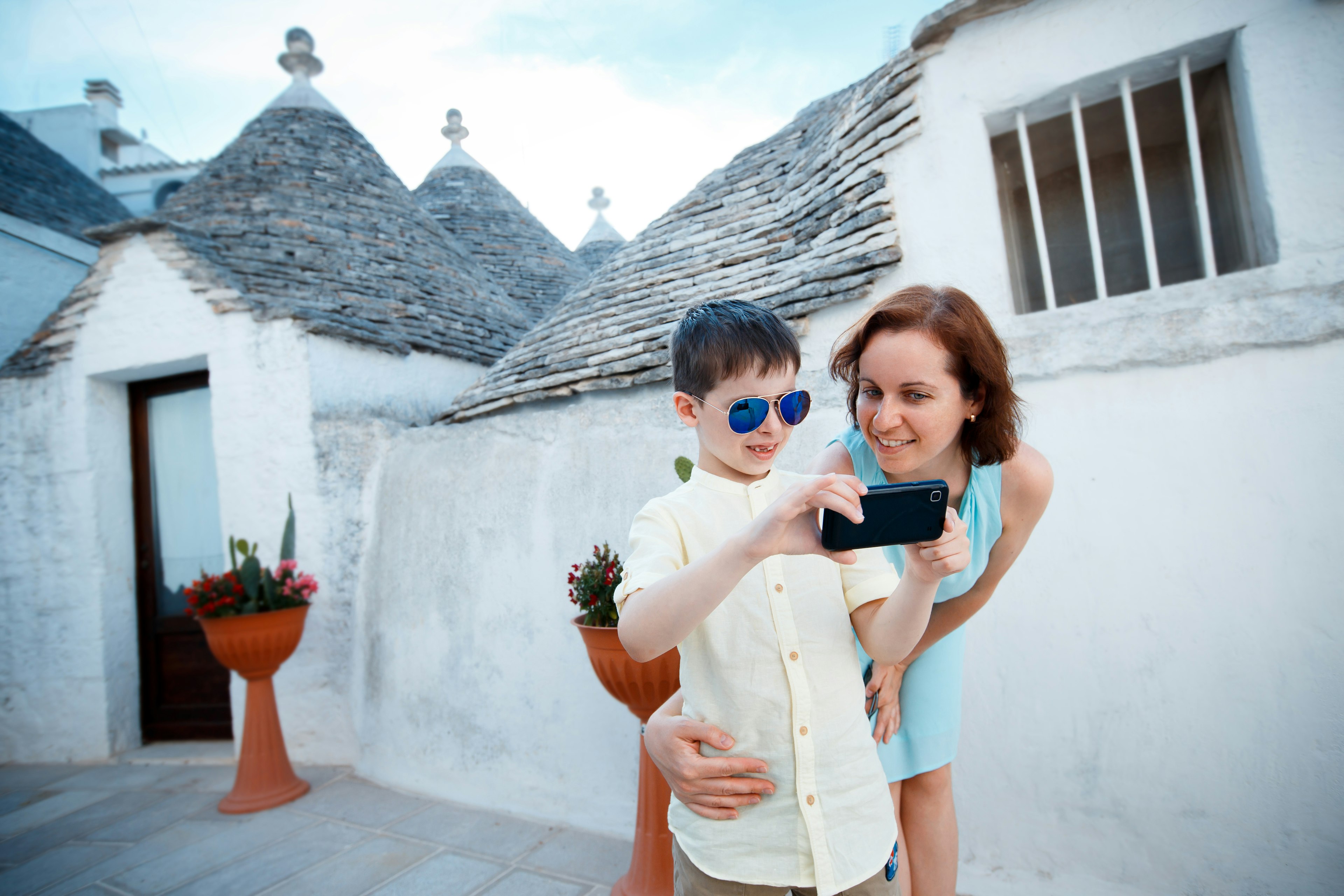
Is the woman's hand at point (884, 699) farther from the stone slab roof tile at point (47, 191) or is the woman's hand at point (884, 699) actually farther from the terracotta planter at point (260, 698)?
the stone slab roof tile at point (47, 191)

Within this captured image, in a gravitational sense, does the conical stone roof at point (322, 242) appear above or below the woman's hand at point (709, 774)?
above

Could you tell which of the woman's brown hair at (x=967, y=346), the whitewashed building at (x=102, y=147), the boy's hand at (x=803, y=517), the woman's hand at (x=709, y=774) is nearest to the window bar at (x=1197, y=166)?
the woman's brown hair at (x=967, y=346)

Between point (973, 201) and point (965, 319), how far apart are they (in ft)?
6.64

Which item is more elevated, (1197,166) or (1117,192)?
(1117,192)

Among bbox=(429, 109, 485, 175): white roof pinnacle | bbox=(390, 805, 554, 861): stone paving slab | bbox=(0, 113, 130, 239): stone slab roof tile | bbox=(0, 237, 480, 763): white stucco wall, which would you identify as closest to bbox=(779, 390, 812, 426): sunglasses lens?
bbox=(390, 805, 554, 861): stone paving slab

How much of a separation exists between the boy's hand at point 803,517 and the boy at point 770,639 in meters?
0.14

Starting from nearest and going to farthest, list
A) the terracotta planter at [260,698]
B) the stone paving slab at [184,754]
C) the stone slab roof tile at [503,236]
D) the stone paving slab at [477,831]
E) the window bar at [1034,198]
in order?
the window bar at [1034,198] < the stone paving slab at [477,831] < the terracotta planter at [260,698] < the stone paving slab at [184,754] < the stone slab roof tile at [503,236]

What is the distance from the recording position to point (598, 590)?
3197 mm

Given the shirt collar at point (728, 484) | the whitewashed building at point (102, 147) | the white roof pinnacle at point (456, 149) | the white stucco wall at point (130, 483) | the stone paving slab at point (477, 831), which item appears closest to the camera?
the shirt collar at point (728, 484)

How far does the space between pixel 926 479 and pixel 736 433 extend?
0.69 meters

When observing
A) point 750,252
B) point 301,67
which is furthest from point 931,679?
point 301,67

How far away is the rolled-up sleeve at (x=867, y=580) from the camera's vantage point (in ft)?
4.66

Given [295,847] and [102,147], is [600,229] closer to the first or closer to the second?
[102,147]

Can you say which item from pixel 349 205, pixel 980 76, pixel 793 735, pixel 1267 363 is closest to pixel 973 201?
pixel 980 76
